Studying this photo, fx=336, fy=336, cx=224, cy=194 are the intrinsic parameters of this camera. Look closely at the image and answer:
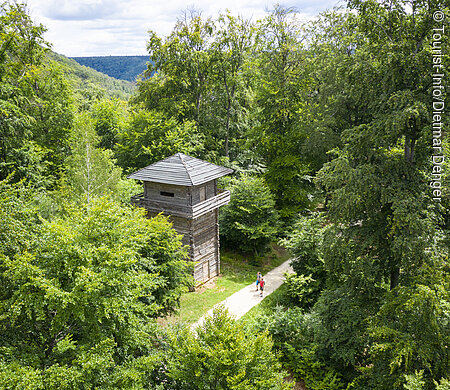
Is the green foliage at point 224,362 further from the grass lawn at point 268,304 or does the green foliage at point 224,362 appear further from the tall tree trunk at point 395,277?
the grass lawn at point 268,304

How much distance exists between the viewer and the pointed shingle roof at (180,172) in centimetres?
1842

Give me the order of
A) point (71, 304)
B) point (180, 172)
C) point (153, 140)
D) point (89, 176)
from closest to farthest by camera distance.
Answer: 1. point (71, 304)
2. point (180, 172)
3. point (89, 176)
4. point (153, 140)

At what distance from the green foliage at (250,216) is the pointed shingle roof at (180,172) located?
168 inches

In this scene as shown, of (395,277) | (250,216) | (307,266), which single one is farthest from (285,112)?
(395,277)

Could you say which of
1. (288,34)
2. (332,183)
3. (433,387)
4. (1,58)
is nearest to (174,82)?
(288,34)

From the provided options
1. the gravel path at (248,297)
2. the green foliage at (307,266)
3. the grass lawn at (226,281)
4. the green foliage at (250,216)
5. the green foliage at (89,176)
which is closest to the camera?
the green foliage at (307,266)

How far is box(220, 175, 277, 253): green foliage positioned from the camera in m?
23.5

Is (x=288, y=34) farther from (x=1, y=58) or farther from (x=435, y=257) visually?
(x=435, y=257)

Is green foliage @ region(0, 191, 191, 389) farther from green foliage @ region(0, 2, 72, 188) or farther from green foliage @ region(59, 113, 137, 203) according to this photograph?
green foliage @ region(0, 2, 72, 188)

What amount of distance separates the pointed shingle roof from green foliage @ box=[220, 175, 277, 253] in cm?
427

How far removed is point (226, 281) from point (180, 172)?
25.2ft

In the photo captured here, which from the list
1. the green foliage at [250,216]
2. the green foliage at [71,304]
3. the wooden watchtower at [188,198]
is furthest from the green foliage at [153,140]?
the green foliage at [71,304]

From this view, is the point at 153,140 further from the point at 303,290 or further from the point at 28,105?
the point at 303,290

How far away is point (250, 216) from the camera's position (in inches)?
945
